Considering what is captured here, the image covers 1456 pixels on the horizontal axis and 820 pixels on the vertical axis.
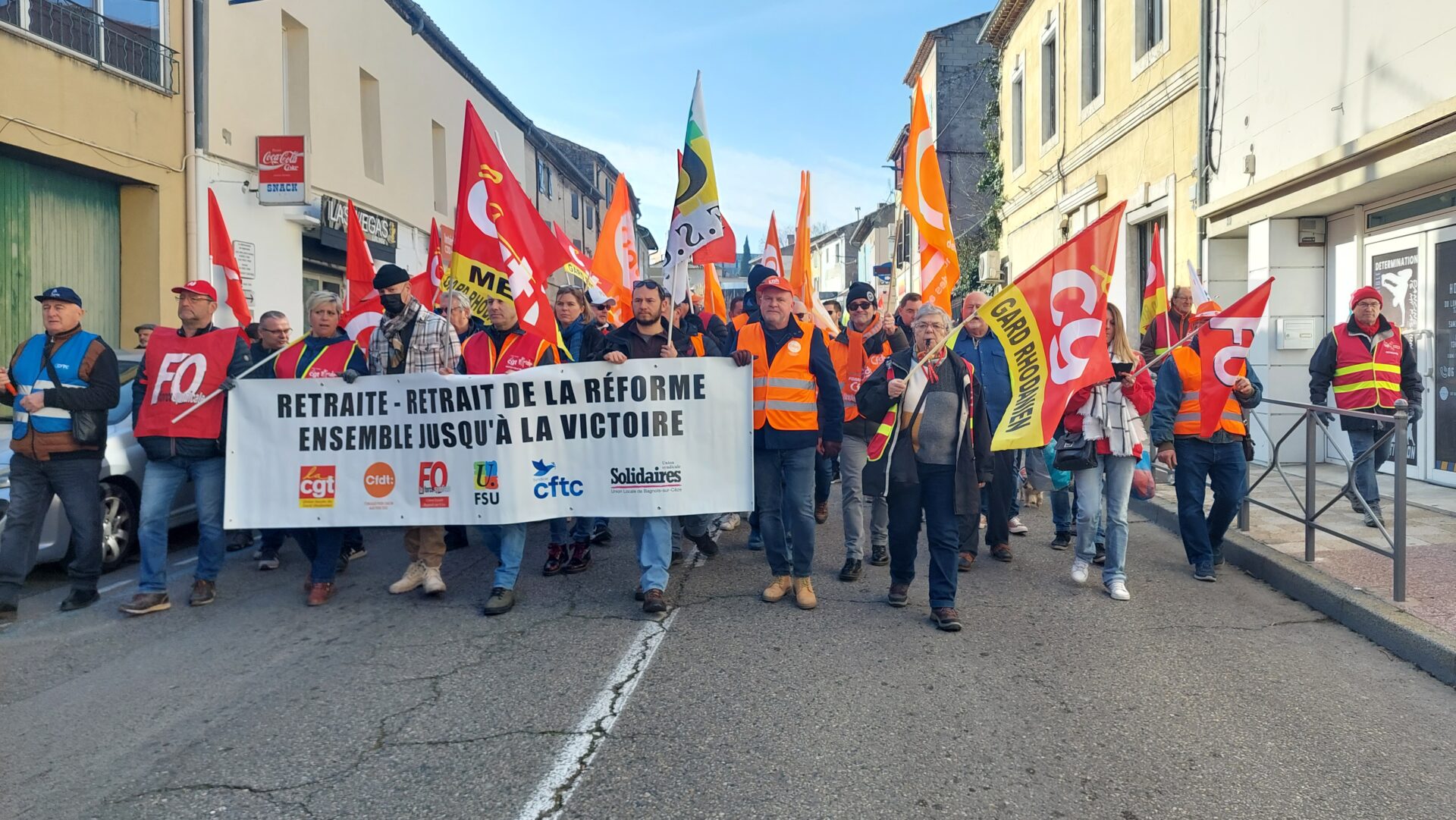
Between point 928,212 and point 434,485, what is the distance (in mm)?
3915

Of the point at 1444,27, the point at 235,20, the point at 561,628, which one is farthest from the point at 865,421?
the point at 235,20

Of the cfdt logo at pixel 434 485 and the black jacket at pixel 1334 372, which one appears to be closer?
the cfdt logo at pixel 434 485

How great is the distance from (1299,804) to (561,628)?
3.55 metres

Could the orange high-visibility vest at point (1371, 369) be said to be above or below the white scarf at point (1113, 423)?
above

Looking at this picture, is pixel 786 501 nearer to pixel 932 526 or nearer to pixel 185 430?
pixel 932 526

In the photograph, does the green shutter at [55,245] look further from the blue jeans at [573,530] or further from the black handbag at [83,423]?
the blue jeans at [573,530]

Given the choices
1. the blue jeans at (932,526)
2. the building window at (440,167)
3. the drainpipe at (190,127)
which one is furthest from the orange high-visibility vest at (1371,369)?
the building window at (440,167)

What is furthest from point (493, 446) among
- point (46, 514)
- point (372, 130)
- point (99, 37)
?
point (372, 130)

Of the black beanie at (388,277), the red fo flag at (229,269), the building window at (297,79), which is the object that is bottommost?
the black beanie at (388,277)

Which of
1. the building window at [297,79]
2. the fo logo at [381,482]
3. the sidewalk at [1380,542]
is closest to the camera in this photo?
the sidewalk at [1380,542]

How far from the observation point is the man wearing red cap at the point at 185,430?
588cm

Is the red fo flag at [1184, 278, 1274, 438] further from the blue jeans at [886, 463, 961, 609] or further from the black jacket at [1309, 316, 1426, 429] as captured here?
the blue jeans at [886, 463, 961, 609]

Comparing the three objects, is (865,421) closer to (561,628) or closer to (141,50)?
(561,628)

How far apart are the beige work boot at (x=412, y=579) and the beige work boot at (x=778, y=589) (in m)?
2.22
